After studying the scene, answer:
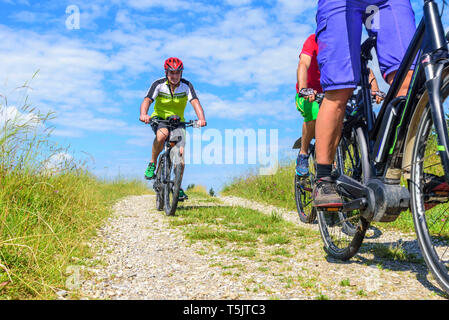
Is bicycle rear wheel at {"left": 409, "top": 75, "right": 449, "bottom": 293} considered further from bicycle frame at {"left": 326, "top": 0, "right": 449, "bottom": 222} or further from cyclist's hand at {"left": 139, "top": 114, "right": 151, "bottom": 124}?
cyclist's hand at {"left": 139, "top": 114, "right": 151, "bottom": 124}

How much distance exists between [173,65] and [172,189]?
2334mm

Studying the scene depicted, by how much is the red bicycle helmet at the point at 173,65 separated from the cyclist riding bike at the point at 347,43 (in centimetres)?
441

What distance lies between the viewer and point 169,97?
23.9 ft

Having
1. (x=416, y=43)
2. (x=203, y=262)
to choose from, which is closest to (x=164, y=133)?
(x=203, y=262)

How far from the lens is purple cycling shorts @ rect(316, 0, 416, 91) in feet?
8.90

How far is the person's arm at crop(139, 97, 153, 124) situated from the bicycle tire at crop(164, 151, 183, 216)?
0.89 metres

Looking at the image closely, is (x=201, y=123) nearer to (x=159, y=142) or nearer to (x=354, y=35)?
(x=159, y=142)

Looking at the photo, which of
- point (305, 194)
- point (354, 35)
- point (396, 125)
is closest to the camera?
point (396, 125)

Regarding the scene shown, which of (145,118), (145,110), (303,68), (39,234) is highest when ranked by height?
(303,68)

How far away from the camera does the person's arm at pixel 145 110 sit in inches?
268

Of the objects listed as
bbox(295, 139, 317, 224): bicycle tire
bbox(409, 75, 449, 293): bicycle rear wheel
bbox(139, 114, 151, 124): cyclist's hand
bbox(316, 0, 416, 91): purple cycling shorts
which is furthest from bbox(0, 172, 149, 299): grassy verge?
bbox(295, 139, 317, 224): bicycle tire

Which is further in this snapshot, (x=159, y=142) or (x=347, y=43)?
(x=159, y=142)

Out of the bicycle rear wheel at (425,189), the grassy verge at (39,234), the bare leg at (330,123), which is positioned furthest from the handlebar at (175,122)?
the bicycle rear wheel at (425,189)

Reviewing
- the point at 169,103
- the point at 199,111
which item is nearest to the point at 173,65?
the point at 169,103
